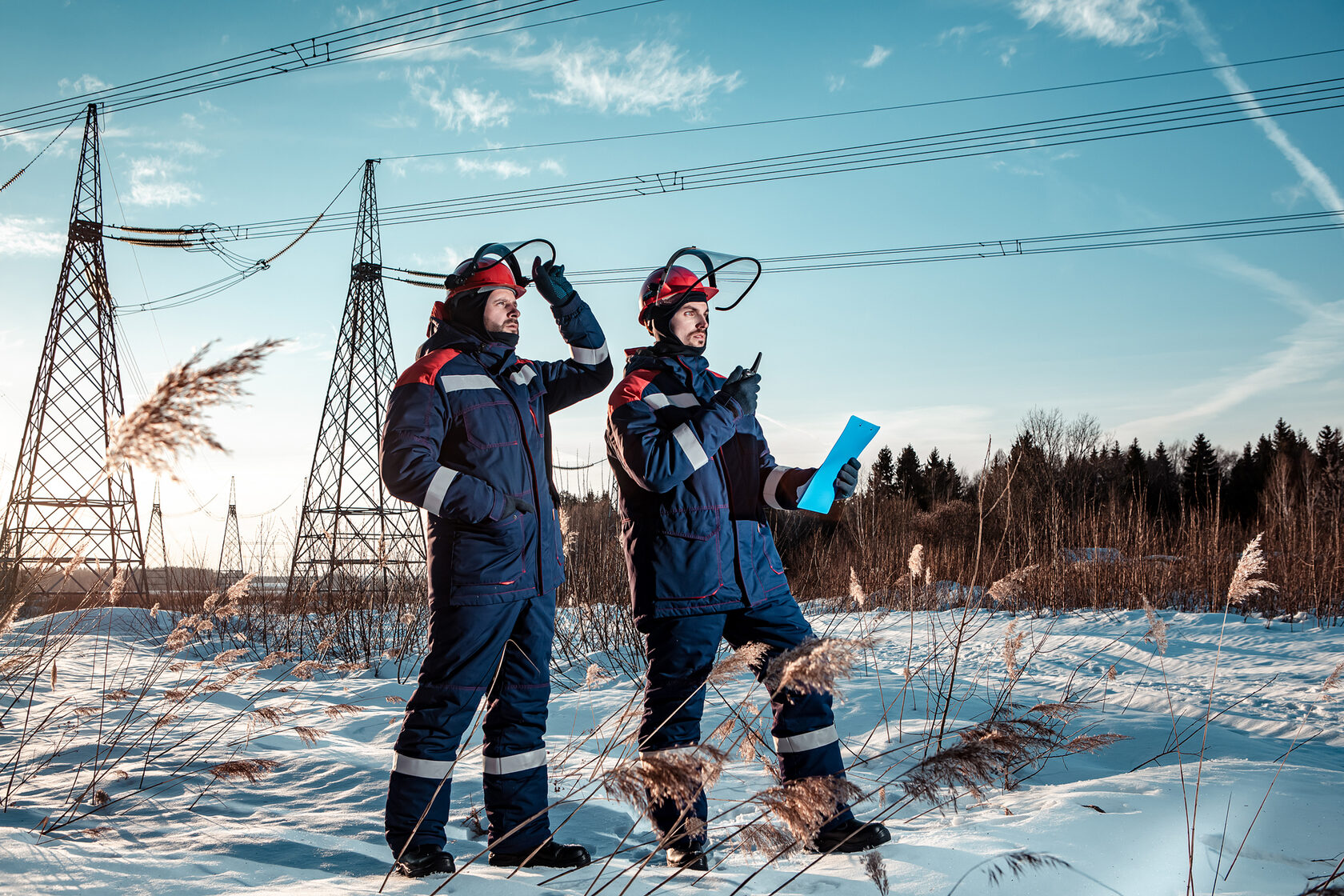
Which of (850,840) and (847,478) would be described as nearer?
(850,840)

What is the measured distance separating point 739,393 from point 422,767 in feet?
5.29

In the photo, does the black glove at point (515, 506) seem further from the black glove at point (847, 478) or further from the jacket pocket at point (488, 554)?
the black glove at point (847, 478)

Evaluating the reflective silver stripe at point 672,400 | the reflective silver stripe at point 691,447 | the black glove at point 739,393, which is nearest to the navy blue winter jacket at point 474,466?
the reflective silver stripe at point 672,400

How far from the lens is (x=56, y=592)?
452cm

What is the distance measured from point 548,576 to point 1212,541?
1056cm

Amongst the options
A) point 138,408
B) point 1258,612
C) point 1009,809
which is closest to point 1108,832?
point 1009,809

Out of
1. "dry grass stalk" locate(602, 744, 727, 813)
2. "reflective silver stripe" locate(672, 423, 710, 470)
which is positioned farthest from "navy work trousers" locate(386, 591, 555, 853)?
"dry grass stalk" locate(602, 744, 727, 813)

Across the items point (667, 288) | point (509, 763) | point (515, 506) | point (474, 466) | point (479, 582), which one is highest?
point (667, 288)

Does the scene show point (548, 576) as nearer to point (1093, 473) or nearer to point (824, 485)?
point (824, 485)

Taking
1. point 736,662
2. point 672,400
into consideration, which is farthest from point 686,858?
point 672,400

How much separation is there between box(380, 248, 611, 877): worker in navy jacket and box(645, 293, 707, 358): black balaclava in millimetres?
525

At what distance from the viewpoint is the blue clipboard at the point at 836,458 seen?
299 cm

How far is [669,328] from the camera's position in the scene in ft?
10.2

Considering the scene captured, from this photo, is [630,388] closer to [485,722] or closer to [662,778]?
[485,722]
